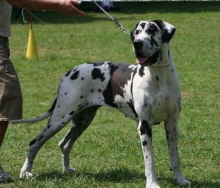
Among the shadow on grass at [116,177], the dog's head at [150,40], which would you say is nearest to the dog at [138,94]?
the dog's head at [150,40]

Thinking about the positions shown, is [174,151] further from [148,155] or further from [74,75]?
[74,75]

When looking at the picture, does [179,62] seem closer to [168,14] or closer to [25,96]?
[25,96]

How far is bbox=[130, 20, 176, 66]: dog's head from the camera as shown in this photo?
585cm

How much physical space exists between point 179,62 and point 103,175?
8781 mm

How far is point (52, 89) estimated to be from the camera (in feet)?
40.0

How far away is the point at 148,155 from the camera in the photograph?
6.23 metres

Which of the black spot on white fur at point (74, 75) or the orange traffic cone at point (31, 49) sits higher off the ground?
the black spot on white fur at point (74, 75)

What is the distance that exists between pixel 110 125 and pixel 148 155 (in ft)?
10.6

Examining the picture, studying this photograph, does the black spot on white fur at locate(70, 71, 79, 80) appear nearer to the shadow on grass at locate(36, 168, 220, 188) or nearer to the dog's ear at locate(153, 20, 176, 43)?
the shadow on grass at locate(36, 168, 220, 188)

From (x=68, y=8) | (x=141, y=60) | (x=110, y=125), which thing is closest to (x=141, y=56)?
(x=141, y=60)

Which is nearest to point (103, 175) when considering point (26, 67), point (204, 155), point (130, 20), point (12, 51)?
point (204, 155)

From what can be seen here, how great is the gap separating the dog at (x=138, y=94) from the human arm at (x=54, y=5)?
60 cm

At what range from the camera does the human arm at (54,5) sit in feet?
19.6

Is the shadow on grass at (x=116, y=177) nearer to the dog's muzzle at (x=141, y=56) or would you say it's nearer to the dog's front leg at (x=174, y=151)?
the dog's front leg at (x=174, y=151)
